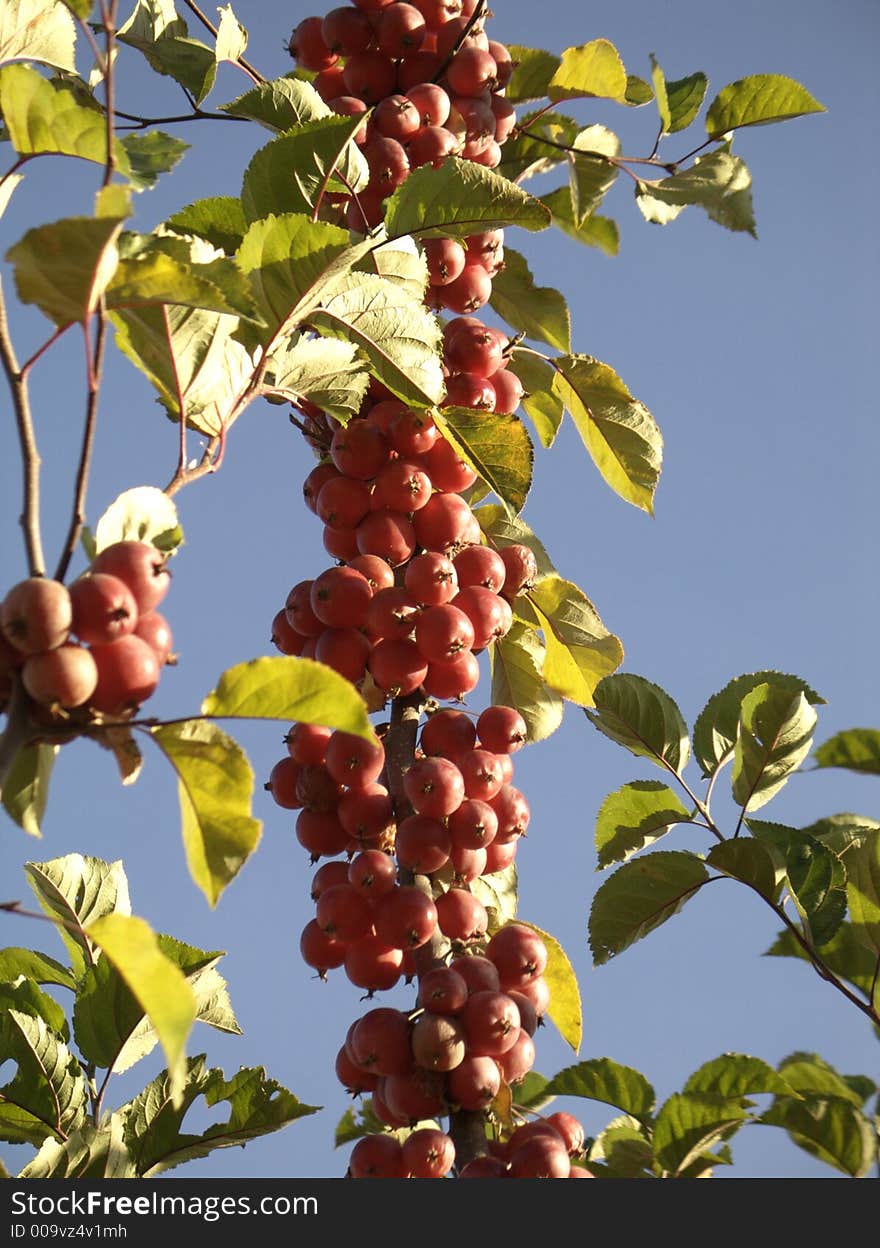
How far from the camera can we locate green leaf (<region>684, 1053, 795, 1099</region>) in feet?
7.17

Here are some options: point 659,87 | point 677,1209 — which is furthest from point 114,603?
point 659,87

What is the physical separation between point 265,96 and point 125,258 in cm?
104

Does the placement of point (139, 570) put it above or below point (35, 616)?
above

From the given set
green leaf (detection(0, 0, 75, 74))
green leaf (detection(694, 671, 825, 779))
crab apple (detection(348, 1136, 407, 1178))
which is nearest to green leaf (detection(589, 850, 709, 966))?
green leaf (detection(694, 671, 825, 779))

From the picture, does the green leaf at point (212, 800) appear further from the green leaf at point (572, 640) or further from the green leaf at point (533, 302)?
the green leaf at point (533, 302)

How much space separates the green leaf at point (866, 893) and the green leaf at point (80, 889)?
1.37 metres

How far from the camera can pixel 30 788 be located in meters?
1.56

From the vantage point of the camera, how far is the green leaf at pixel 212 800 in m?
1.41

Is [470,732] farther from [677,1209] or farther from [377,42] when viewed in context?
[377,42]

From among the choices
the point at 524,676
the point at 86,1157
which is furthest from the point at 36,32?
the point at 86,1157

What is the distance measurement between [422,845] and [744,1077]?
75 cm

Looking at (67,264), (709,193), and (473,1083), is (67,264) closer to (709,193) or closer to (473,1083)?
(473,1083)

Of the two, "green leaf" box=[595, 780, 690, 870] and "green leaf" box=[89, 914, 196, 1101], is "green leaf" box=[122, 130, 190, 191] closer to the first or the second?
"green leaf" box=[89, 914, 196, 1101]

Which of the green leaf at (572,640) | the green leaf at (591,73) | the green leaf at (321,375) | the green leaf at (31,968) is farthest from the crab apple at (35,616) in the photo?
the green leaf at (591,73)
